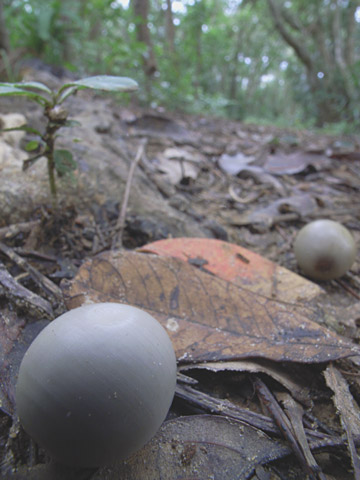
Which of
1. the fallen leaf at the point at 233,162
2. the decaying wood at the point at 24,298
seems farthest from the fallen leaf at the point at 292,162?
the decaying wood at the point at 24,298

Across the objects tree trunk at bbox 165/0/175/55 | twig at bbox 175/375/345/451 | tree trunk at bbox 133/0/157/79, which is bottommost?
twig at bbox 175/375/345/451

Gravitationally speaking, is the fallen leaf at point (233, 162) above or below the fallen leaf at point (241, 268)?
above

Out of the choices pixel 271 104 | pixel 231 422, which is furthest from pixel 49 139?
pixel 271 104

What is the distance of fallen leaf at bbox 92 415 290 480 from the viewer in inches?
35.6

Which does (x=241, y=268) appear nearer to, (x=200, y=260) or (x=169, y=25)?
(x=200, y=260)

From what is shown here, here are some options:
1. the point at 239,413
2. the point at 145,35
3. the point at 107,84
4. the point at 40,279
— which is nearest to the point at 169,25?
the point at 145,35

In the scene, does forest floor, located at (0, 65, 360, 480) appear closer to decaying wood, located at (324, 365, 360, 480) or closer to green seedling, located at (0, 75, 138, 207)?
decaying wood, located at (324, 365, 360, 480)

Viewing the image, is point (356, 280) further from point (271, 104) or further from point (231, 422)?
point (271, 104)

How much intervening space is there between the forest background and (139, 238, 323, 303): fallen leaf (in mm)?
3045

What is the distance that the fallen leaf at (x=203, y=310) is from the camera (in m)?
1.17

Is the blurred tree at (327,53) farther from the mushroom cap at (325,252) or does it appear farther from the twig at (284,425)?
the twig at (284,425)

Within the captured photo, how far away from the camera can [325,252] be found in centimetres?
175

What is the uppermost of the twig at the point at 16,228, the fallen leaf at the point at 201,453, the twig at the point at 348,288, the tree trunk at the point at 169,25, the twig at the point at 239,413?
the tree trunk at the point at 169,25

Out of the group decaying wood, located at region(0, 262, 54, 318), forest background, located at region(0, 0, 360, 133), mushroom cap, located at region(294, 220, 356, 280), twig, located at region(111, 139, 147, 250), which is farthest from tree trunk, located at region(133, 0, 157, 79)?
decaying wood, located at region(0, 262, 54, 318)
